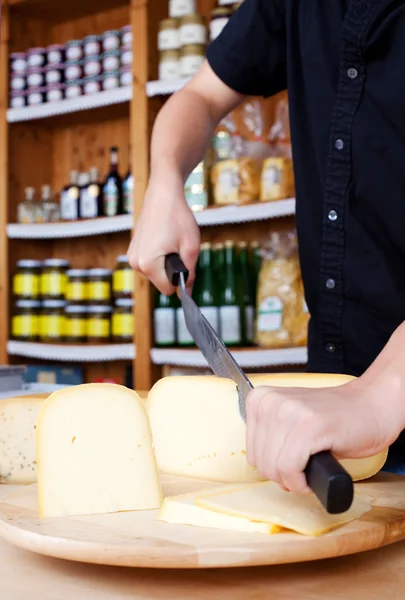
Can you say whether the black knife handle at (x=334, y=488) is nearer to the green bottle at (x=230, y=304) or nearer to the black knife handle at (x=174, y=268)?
the black knife handle at (x=174, y=268)

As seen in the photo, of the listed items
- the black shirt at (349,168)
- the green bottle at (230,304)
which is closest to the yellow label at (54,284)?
the green bottle at (230,304)

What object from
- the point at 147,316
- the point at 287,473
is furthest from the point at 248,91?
the point at 147,316

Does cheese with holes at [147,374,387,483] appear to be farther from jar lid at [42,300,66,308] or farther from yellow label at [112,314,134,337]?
jar lid at [42,300,66,308]

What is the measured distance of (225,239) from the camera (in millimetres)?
2963

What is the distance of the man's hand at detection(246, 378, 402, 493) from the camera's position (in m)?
0.58

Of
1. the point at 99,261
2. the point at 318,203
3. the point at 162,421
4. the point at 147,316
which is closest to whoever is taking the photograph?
the point at 162,421

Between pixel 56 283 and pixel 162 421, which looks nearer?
pixel 162 421

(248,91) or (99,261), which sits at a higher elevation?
(248,91)

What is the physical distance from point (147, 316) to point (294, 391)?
7.25ft

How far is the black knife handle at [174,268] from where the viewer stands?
104 centimetres

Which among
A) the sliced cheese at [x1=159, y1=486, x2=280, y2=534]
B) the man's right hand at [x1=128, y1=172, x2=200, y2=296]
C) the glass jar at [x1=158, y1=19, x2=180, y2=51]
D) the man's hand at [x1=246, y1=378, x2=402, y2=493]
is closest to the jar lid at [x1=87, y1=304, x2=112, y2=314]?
the glass jar at [x1=158, y1=19, x2=180, y2=51]

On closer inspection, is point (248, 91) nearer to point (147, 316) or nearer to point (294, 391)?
point (294, 391)

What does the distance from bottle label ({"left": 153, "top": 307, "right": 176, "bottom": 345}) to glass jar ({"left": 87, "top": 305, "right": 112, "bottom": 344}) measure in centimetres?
32

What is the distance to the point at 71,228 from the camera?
3.08m
